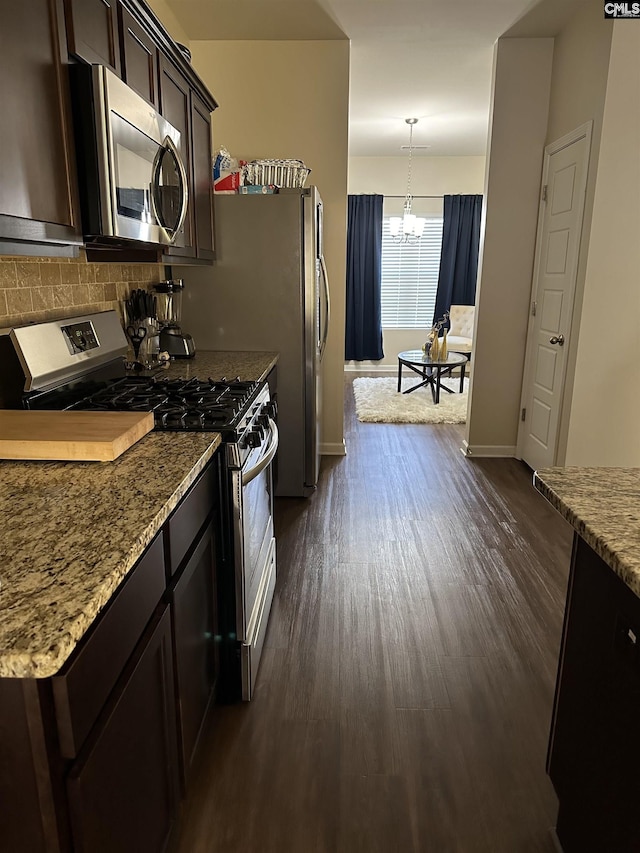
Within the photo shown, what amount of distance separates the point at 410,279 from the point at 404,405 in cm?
256

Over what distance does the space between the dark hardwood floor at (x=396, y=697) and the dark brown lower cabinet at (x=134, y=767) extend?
324 millimetres

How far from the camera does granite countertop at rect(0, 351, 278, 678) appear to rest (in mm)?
754

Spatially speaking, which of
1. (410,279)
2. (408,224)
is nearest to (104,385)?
(408,224)

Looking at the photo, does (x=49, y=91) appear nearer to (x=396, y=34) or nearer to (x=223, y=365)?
(x=223, y=365)

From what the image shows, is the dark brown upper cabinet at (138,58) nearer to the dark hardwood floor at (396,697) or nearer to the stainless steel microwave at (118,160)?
the stainless steel microwave at (118,160)

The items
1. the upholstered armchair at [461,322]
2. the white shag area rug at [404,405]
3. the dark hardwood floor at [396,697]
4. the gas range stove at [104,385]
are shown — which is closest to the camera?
the dark hardwood floor at [396,697]

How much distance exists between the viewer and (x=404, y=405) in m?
5.90

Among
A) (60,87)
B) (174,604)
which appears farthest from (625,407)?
(60,87)

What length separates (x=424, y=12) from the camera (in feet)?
10.8

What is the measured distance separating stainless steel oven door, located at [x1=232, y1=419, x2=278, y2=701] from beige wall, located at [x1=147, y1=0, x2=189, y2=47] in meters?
2.49

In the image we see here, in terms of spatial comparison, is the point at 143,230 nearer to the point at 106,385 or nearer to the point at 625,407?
the point at 106,385

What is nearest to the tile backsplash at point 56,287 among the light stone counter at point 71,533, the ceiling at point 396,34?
the light stone counter at point 71,533

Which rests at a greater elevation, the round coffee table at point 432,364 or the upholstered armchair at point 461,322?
the upholstered armchair at point 461,322

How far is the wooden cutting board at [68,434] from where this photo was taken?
52.9 inches
